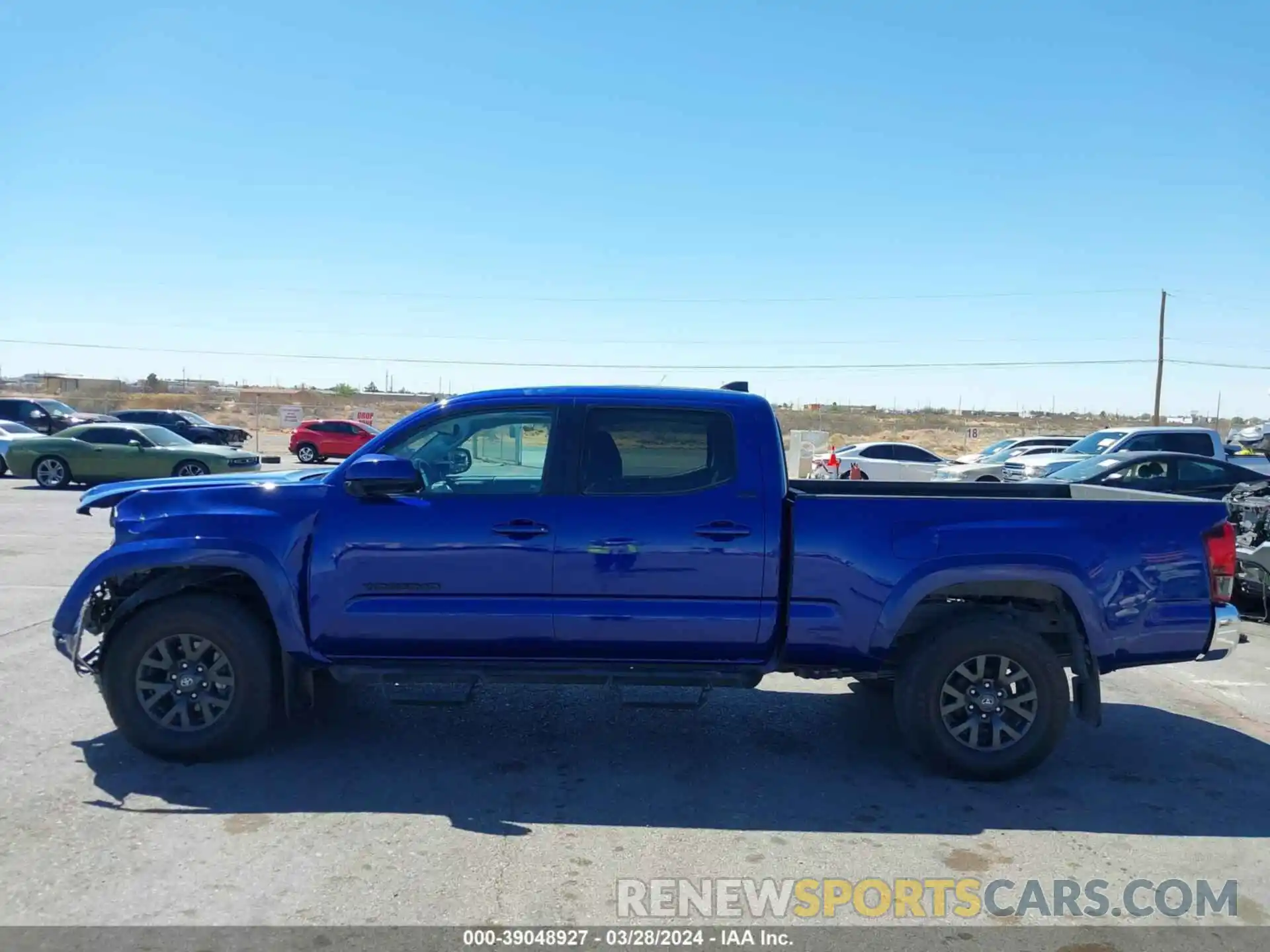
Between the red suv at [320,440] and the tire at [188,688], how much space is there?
28491mm

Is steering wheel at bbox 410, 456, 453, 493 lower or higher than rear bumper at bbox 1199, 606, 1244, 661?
higher

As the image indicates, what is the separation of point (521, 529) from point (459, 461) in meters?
0.58

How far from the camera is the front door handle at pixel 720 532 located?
4957 mm

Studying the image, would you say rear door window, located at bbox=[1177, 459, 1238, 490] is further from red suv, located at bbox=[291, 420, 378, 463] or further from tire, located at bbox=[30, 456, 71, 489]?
red suv, located at bbox=[291, 420, 378, 463]

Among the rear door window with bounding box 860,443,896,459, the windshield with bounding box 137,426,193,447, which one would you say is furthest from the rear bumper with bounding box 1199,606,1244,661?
the rear door window with bounding box 860,443,896,459

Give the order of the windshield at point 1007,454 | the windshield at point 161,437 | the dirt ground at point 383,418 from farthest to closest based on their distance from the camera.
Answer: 1. the dirt ground at point 383,418
2. the windshield at point 1007,454
3. the windshield at point 161,437

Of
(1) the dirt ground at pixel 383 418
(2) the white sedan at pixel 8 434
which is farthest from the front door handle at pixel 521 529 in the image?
(1) the dirt ground at pixel 383 418

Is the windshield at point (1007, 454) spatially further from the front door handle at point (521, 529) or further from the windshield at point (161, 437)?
the front door handle at point (521, 529)

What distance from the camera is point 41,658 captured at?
6938mm

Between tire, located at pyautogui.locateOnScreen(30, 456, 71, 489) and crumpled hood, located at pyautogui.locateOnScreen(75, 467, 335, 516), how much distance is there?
56.7ft

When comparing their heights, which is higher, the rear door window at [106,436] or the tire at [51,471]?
the rear door window at [106,436]

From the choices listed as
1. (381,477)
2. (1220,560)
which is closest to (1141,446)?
(1220,560)

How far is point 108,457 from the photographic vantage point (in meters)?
20.5

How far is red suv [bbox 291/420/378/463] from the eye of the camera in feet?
108
